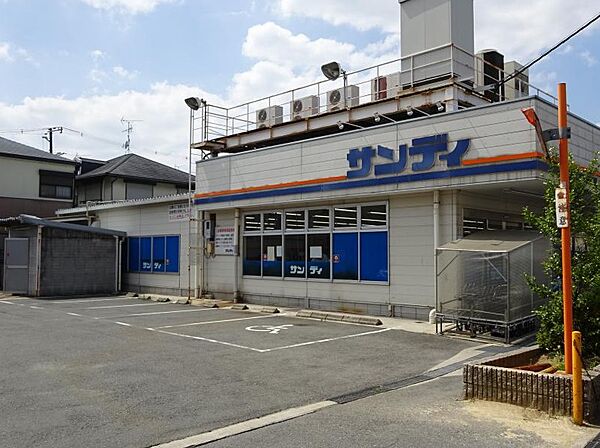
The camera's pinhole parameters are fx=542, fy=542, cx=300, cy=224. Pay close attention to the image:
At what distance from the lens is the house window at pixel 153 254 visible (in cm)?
2042

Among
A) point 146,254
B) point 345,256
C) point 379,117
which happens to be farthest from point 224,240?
point 379,117

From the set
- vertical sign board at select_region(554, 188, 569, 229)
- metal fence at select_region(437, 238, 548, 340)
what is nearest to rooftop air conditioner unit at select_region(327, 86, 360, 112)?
metal fence at select_region(437, 238, 548, 340)

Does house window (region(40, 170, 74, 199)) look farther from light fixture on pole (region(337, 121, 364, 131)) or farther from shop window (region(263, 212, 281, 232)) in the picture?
light fixture on pole (region(337, 121, 364, 131))

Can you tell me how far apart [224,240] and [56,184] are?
16.6 m

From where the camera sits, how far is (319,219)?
15.5 metres

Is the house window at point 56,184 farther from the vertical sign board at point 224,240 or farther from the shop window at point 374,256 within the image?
the shop window at point 374,256

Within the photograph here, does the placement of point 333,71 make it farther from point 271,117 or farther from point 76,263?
point 76,263

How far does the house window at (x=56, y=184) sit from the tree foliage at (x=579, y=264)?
28.1m

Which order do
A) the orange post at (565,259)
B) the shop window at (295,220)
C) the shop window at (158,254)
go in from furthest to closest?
the shop window at (158,254)
the shop window at (295,220)
the orange post at (565,259)

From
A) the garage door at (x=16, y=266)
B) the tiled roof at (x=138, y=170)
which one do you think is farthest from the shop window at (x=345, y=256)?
the tiled roof at (x=138, y=170)

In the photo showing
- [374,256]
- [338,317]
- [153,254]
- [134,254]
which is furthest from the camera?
[134,254]

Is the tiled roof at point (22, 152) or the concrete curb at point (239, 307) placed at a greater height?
the tiled roof at point (22, 152)

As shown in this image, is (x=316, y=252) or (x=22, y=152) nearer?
(x=316, y=252)

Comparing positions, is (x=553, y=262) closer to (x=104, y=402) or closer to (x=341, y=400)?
(x=341, y=400)
